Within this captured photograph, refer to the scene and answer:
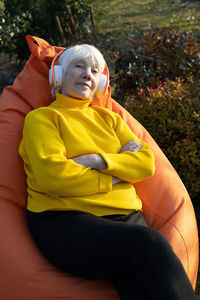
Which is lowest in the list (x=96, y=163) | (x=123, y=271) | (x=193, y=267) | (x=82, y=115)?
(x=193, y=267)

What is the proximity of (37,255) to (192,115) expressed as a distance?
6.45 ft

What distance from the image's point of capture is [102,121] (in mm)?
2547

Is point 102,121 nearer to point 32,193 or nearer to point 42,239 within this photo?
point 32,193

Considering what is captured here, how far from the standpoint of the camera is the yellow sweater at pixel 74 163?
6.90ft

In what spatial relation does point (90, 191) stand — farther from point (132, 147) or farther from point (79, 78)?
point (79, 78)

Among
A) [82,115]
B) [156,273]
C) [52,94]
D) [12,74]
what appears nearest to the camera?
[156,273]

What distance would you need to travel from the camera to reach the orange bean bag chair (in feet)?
6.53

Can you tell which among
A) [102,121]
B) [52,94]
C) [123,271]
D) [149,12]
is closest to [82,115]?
[102,121]

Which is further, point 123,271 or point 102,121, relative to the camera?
point 102,121

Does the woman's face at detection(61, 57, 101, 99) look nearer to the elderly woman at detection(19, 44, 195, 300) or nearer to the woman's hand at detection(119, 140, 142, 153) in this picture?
the elderly woman at detection(19, 44, 195, 300)

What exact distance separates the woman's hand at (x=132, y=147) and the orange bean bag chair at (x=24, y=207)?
0.30 m

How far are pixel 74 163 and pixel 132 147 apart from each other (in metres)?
0.46

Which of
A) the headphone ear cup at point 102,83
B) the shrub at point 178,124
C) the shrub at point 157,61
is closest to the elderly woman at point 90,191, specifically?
the headphone ear cup at point 102,83

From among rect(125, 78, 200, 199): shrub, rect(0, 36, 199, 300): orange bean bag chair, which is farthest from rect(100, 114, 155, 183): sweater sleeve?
rect(125, 78, 200, 199): shrub
